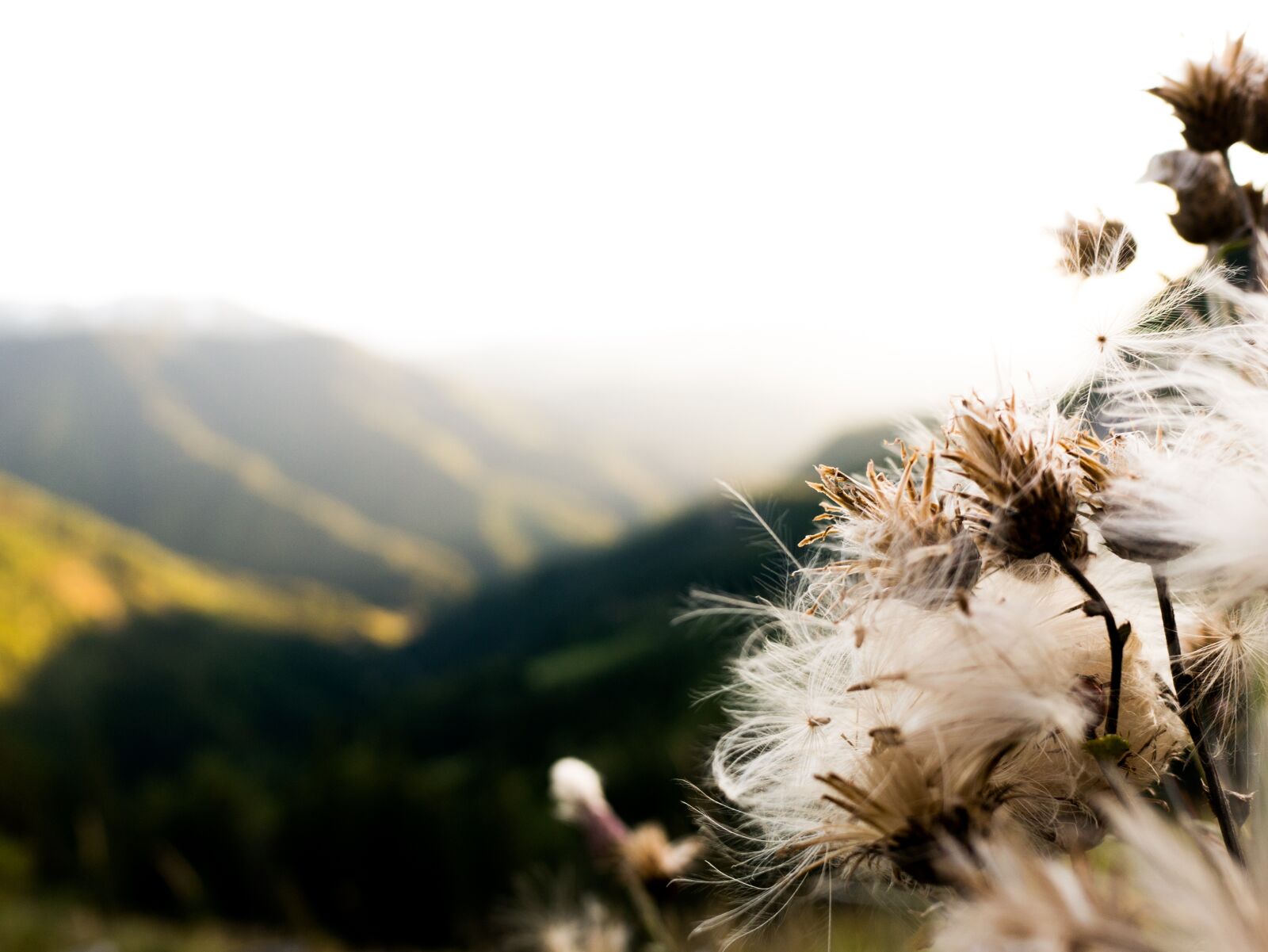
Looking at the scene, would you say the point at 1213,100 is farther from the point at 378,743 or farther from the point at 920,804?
the point at 378,743

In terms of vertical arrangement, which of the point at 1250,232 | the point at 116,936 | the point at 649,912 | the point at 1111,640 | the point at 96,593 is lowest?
the point at 96,593

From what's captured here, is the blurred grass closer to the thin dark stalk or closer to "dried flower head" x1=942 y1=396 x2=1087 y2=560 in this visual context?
"dried flower head" x1=942 y1=396 x2=1087 y2=560

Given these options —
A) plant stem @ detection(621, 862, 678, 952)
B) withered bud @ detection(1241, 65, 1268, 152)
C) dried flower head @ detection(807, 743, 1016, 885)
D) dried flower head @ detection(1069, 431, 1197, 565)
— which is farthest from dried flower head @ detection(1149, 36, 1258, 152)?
plant stem @ detection(621, 862, 678, 952)

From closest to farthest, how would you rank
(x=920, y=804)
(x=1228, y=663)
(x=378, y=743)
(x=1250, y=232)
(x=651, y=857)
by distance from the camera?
1. (x=920, y=804)
2. (x=1228, y=663)
3. (x=1250, y=232)
4. (x=651, y=857)
5. (x=378, y=743)

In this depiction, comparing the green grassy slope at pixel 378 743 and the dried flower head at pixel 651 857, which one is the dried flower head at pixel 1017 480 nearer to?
the green grassy slope at pixel 378 743

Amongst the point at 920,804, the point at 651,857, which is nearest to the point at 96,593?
the point at 651,857

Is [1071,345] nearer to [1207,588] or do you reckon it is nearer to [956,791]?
[1207,588]
